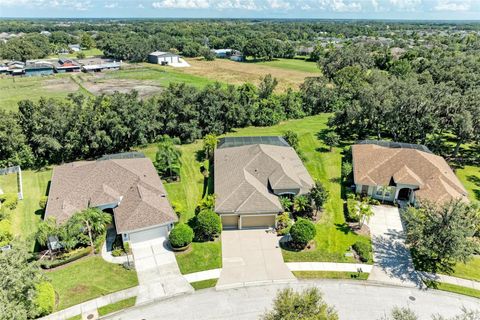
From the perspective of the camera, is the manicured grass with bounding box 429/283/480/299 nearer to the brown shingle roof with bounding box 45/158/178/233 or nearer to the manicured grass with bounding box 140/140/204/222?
the brown shingle roof with bounding box 45/158/178/233

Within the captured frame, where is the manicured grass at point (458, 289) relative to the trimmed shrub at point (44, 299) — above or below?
below

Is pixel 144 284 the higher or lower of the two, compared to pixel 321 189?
lower

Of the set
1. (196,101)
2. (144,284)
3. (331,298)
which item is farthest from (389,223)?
(196,101)

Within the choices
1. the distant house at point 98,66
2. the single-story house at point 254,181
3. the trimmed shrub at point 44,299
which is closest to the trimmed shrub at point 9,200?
the trimmed shrub at point 44,299

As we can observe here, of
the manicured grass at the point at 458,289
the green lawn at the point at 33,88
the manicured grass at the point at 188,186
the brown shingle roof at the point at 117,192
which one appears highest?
the brown shingle roof at the point at 117,192

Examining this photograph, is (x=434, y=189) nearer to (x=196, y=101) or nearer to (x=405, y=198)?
(x=405, y=198)

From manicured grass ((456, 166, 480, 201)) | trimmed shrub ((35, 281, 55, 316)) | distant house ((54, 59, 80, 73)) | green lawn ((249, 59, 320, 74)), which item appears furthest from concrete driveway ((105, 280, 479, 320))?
distant house ((54, 59, 80, 73))

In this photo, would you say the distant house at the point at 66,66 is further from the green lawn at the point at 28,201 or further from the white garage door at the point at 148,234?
the white garage door at the point at 148,234
